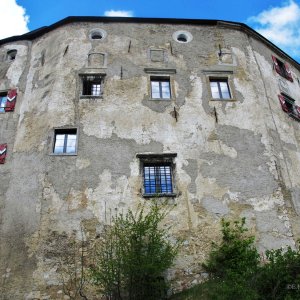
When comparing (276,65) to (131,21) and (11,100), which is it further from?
(11,100)

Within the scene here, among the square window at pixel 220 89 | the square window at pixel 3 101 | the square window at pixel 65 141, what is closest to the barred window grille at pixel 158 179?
the square window at pixel 65 141

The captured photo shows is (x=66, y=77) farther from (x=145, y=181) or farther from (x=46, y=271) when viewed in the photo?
(x=46, y=271)

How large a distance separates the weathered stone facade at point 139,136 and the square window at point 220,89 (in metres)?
0.25

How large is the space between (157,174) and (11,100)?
7.83 metres

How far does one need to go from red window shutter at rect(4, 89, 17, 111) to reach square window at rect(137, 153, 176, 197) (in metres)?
6.65

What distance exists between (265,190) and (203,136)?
329 centimetres

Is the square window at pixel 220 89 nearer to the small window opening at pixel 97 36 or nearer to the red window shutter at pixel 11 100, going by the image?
the small window opening at pixel 97 36

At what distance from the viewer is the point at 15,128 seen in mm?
18188

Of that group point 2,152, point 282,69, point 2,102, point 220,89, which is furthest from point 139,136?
point 282,69

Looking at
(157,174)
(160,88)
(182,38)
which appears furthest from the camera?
(182,38)

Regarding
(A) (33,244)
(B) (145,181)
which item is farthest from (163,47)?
(A) (33,244)

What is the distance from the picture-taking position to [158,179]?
16.2 meters

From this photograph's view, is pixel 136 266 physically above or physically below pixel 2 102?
below

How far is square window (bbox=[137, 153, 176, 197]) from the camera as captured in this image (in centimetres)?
1590
